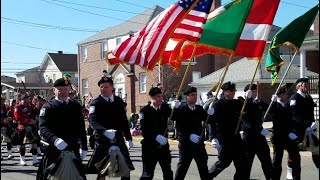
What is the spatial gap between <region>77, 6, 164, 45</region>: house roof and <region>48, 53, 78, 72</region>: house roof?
Answer: 59.7 feet

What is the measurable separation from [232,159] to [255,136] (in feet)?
2.25

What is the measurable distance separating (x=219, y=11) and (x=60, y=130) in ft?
13.0

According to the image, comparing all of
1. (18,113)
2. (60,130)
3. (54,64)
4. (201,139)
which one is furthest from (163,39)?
(54,64)

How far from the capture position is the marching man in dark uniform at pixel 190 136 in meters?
7.90

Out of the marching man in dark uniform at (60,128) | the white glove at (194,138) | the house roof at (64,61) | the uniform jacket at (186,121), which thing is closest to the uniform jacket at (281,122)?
the uniform jacket at (186,121)

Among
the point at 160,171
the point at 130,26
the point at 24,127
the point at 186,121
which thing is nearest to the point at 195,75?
the point at 130,26

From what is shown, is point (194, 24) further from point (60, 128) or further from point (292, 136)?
point (60, 128)

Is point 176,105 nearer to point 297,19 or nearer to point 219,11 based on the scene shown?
point 219,11

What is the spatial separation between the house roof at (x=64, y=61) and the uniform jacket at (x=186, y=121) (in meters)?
58.5

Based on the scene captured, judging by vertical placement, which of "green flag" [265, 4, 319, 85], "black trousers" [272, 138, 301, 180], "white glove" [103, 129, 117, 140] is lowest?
"black trousers" [272, 138, 301, 180]

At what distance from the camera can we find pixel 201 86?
34.8m

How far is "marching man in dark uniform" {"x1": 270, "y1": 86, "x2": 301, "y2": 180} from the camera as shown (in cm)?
865

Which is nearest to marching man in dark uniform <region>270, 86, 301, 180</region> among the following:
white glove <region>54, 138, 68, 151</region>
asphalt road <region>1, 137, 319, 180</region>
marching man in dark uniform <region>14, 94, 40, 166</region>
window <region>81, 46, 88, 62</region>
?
asphalt road <region>1, 137, 319, 180</region>

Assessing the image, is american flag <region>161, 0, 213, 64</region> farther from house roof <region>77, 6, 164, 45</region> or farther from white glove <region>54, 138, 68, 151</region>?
house roof <region>77, 6, 164, 45</region>
